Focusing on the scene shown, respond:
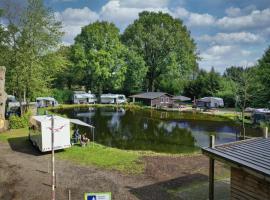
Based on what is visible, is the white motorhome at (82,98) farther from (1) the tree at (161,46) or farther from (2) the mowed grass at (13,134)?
(2) the mowed grass at (13,134)

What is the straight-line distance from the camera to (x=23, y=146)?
80.5ft

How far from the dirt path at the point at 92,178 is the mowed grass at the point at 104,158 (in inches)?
29.2

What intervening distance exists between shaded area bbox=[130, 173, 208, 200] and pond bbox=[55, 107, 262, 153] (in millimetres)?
9173

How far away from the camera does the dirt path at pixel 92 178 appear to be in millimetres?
14312

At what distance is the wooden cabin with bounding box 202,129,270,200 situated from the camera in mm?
9952

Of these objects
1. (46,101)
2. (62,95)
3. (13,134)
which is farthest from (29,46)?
(62,95)

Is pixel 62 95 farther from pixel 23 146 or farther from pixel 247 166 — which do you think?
pixel 247 166

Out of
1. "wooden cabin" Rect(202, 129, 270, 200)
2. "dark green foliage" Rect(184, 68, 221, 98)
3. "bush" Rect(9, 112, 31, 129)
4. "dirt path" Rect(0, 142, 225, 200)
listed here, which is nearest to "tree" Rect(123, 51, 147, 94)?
"dark green foliage" Rect(184, 68, 221, 98)

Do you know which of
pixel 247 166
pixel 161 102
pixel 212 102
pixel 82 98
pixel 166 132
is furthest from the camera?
pixel 82 98

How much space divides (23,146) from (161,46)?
53078 mm

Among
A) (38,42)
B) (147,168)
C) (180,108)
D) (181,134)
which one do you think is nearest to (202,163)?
(147,168)

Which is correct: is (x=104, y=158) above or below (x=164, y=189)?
above

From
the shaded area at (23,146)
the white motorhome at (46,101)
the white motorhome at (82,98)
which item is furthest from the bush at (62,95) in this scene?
the shaded area at (23,146)

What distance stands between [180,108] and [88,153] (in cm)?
3937
